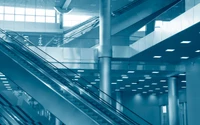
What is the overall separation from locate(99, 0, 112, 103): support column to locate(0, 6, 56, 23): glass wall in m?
16.4

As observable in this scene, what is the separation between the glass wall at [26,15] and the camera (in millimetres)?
40094

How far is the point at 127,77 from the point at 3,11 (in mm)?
16708

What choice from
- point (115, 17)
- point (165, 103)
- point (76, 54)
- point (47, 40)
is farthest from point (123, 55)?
point (165, 103)

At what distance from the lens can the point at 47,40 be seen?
26.5m

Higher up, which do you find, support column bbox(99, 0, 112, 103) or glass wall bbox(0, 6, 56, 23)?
glass wall bbox(0, 6, 56, 23)

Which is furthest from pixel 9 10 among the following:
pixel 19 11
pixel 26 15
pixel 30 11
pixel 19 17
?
pixel 30 11

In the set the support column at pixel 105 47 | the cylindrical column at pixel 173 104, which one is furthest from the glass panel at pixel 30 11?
the cylindrical column at pixel 173 104

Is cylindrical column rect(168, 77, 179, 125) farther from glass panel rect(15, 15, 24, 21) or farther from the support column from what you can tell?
glass panel rect(15, 15, 24, 21)

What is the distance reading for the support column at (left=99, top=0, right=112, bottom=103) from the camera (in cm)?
2442

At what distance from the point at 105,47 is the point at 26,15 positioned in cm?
1842

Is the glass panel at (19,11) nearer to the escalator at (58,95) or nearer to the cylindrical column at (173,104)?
the cylindrical column at (173,104)

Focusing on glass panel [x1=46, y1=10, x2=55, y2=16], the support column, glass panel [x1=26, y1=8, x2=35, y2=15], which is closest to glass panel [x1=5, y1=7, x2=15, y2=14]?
glass panel [x1=26, y1=8, x2=35, y2=15]

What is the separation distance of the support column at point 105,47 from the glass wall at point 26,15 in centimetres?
1637

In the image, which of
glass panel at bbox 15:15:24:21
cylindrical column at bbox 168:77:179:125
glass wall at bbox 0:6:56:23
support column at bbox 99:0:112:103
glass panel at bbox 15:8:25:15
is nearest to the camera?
support column at bbox 99:0:112:103
